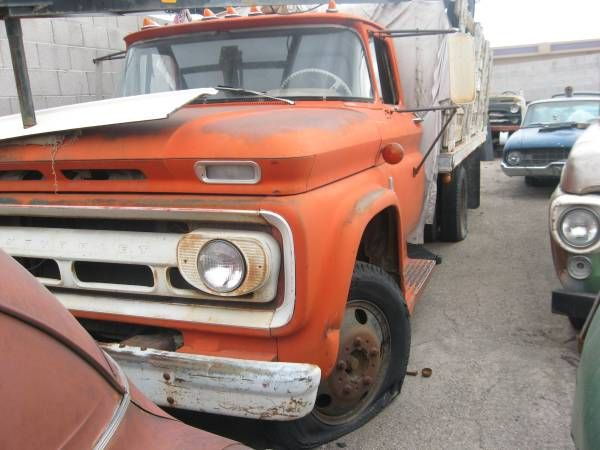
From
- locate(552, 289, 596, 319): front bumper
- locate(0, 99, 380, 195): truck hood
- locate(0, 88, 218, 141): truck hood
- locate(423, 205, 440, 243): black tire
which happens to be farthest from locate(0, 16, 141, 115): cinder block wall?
locate(552, 289, 596, 319): front bumper

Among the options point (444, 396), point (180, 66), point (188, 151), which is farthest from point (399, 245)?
point (180, 66)

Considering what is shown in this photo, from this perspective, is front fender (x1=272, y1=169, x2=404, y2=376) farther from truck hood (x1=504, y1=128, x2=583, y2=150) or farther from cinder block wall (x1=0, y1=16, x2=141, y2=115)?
truck hood (x1=504, y1=128, x2=583, y2=150)

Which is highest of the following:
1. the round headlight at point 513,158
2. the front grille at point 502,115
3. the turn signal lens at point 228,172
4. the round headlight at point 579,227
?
the turn signal lens at point 228,172

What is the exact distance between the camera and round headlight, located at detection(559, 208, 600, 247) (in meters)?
3.25

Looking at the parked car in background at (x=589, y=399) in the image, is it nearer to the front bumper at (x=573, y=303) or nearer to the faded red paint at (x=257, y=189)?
the faded red paint at (x=257, y=189)

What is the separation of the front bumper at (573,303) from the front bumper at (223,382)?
186cm

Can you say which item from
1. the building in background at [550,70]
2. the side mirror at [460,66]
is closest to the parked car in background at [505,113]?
the building in background at [550,70]

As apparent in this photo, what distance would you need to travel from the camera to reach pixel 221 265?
7.38 feet

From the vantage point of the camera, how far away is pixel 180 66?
3730 mm

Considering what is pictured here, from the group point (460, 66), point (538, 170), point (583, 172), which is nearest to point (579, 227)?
point (583, 172)

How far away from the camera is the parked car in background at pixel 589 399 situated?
162 centimetres

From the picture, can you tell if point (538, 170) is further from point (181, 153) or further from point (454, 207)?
point (181, 153)

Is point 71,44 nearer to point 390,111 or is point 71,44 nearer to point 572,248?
point 390,111

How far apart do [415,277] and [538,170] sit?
6.44m
